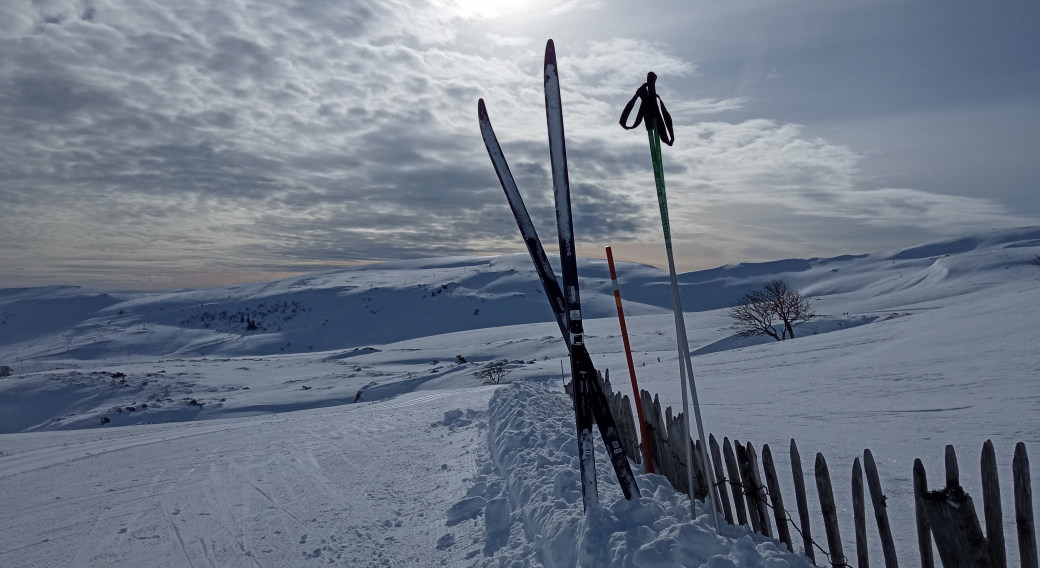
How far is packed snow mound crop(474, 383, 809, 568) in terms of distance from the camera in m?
4.13

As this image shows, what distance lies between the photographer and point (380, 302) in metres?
74.9

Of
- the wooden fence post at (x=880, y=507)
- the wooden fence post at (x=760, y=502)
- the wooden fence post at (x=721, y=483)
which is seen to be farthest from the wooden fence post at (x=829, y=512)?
the wooden fence post at (x=721, y=483)

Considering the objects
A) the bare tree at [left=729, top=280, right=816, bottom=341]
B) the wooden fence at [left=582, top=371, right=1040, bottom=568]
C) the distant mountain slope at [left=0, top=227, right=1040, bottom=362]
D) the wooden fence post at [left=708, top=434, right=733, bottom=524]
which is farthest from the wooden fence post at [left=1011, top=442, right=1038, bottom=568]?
the distant mountain slope at [left=0, top=227, right=1040, bottom=362]

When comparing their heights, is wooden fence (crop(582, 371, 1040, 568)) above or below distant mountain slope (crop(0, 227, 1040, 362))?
below

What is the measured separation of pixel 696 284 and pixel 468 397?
305 feet

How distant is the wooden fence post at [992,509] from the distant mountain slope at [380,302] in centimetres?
4988

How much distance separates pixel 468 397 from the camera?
1664 cm

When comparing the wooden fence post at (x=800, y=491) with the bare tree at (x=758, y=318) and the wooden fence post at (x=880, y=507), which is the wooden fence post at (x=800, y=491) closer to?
the wooden fence post at (x=880, y=507)

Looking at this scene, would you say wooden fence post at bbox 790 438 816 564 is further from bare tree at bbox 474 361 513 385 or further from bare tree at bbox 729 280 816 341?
bare tree at bbox 729 280 816 341

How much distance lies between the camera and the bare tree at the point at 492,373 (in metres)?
24.3

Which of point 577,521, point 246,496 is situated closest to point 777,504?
point 577,521

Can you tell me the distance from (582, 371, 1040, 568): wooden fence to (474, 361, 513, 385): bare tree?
18549 mm

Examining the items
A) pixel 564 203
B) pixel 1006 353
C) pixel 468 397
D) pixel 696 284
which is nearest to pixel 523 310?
pixel 696 284

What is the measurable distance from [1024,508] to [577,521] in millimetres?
3053
